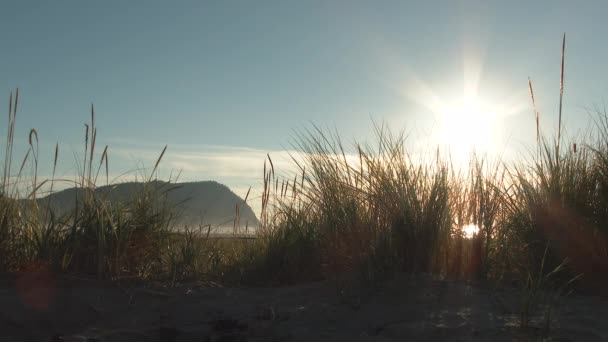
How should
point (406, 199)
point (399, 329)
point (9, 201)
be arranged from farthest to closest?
1. point (9, 201)
2. point (406, 199)
3. point (399, 329)

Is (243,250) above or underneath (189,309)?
above

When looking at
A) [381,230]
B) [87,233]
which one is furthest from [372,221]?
[87,233]

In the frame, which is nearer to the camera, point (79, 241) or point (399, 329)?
point (399, 329)

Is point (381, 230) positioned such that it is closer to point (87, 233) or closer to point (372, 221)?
point (372, 221)

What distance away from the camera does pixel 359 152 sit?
11.9 feet

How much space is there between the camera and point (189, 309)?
8.72 ft

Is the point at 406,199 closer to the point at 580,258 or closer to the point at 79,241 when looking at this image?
the point at 580,258

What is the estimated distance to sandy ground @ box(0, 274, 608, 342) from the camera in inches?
82.7

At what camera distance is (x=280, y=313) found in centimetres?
249

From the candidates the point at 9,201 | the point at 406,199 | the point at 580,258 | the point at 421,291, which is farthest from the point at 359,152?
the point at 9,201

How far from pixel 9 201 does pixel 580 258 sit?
3.51m

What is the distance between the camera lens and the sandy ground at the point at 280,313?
82.7 inches

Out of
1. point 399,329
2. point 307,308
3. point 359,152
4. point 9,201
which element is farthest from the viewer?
point 359,152

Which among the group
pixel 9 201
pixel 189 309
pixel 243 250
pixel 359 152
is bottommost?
pixel 189 309
